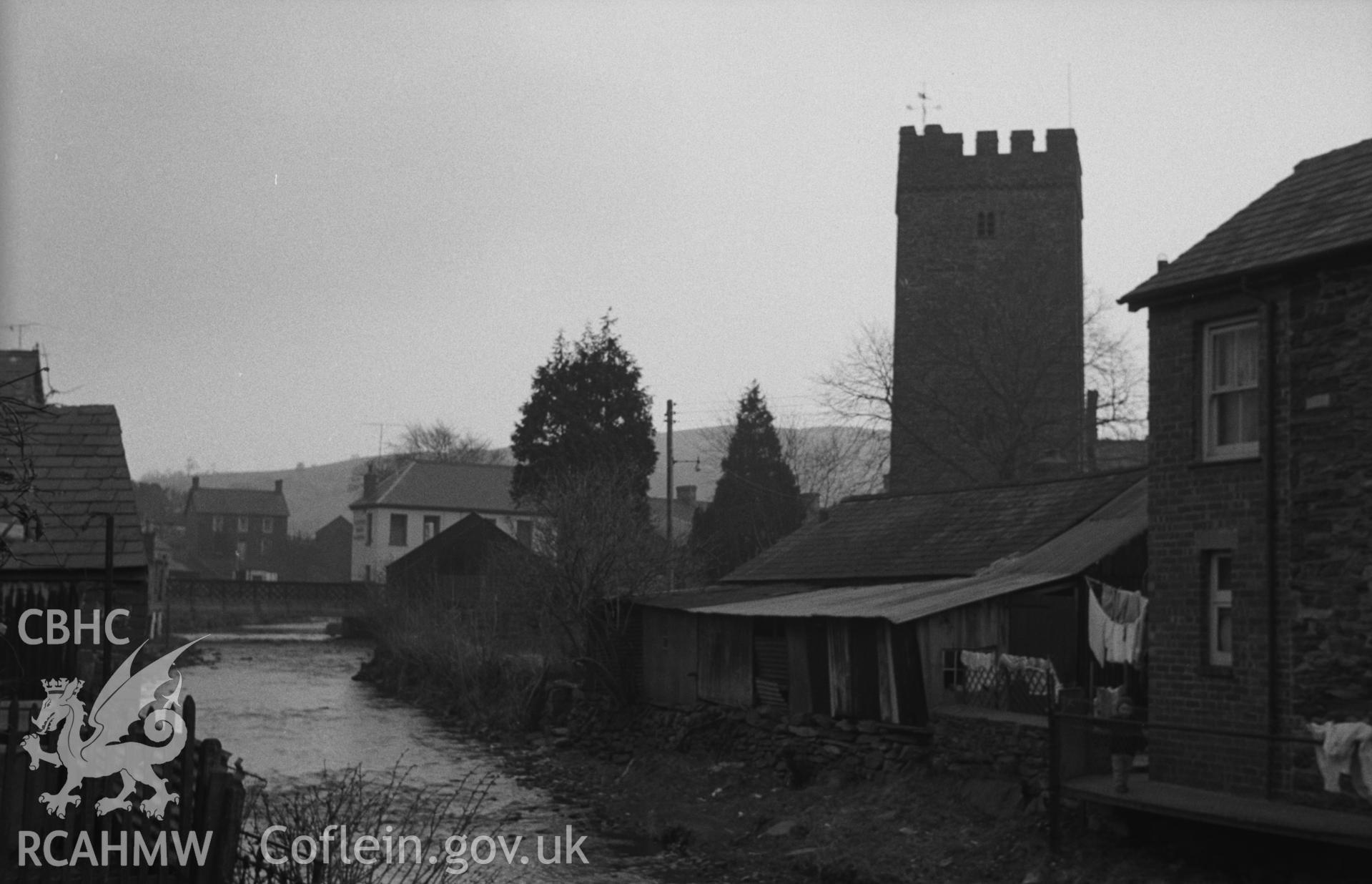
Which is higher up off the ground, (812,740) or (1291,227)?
(1291,227)

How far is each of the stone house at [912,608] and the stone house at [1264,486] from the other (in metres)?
2.60

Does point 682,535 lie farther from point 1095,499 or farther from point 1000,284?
point 1095,499

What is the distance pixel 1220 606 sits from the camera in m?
17.7

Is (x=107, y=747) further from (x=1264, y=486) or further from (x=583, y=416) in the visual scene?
(x=583, y=416)

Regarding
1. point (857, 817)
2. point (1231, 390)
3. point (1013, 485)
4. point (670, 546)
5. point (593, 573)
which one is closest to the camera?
point (1231, 390)

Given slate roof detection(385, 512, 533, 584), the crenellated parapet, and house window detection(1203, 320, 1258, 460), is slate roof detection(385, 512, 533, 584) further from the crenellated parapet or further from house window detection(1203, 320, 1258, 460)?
house window detection(1203, 320, 1258, 460)

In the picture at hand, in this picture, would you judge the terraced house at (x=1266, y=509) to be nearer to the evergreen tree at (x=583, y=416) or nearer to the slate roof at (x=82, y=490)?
the slate roof at (x=82, y=490)

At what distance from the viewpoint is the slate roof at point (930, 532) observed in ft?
90.6

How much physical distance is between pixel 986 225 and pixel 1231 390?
3807 centimetres

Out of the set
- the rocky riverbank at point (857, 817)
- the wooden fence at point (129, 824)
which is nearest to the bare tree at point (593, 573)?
the rocky riverbank at point (857, 817)

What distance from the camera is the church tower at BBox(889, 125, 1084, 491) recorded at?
49.9 metres

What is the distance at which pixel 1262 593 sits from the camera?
16781mm

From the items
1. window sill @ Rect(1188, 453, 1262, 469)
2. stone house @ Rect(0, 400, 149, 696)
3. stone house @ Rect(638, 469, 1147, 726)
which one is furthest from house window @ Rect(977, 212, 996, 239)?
stone house @ Rect(0, 400, 149, 696)

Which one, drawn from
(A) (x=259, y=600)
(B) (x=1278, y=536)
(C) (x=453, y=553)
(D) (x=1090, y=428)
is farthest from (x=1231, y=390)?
(A) (x=259, y=600)
